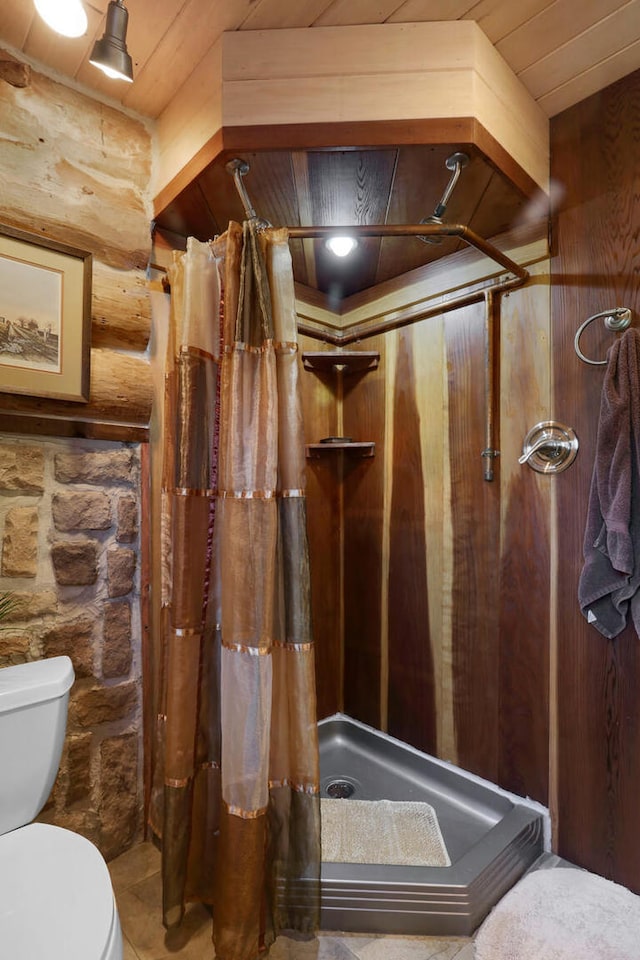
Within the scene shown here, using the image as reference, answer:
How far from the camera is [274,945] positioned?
1263 mm

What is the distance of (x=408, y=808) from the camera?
69.8 inches

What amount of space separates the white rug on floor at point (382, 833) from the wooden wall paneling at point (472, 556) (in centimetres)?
29

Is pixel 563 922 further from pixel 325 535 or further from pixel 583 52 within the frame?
pixel 583 52

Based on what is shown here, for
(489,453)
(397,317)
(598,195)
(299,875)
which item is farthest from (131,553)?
(598,195)

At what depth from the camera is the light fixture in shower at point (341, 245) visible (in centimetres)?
179

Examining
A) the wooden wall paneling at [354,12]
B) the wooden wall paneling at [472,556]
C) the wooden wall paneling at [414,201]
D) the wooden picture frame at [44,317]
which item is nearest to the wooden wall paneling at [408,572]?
the wooden wall paneling at [472,556]

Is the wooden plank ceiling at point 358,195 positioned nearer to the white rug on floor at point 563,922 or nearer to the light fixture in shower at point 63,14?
the light fixture in shower at point 63,14

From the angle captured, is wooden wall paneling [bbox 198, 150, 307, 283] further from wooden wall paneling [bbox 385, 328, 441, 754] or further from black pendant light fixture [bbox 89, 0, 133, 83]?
wooden wall paneling [bbox 385, 328, 441, 754]

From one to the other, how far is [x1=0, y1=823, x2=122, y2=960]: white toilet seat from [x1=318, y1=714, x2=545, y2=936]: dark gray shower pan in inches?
27.3

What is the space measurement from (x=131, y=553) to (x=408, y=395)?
4.28 feet

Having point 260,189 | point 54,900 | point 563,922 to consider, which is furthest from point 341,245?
point 563,922

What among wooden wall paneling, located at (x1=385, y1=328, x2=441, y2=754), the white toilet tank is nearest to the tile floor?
Answer: the white toilet tank

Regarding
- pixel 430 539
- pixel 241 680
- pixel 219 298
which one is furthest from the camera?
pixel 430 539

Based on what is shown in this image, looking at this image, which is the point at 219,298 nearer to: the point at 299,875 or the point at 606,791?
the point at 299,875
